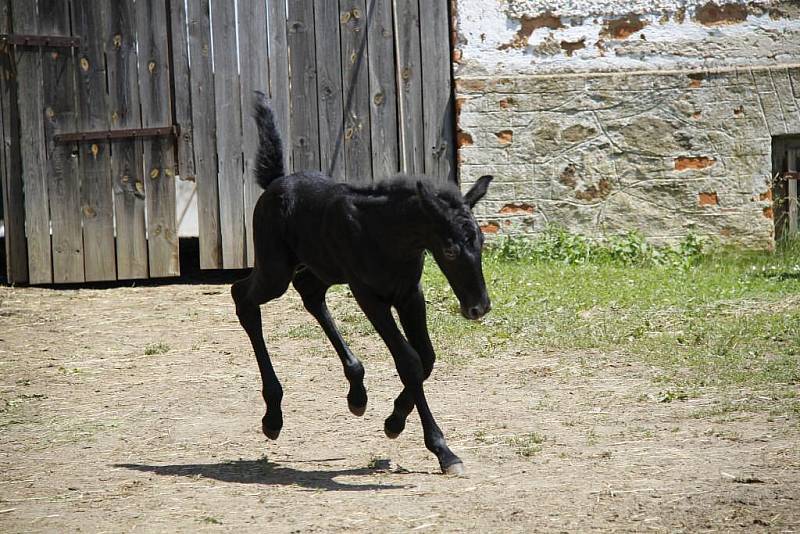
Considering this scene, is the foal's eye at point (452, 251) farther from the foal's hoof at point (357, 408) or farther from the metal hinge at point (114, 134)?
the metal hinge at point (114, 134)

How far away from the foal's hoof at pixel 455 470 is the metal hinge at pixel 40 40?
21.1 ft

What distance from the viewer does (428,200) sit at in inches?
170

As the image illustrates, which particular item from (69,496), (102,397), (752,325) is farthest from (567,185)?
(69,496)

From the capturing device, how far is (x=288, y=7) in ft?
30.5

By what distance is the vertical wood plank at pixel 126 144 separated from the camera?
30.1 ft

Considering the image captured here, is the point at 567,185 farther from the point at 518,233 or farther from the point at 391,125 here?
the point at 391,125

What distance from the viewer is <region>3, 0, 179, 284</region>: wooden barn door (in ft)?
30.0

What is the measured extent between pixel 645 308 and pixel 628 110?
2.54 metres

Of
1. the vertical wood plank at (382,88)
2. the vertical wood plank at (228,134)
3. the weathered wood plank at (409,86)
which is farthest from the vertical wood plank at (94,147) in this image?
the weathered wood plank at (409,86)

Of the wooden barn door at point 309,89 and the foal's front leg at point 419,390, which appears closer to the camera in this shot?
the foal's front leg at point 419,390

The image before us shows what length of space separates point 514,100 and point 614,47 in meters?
1.04

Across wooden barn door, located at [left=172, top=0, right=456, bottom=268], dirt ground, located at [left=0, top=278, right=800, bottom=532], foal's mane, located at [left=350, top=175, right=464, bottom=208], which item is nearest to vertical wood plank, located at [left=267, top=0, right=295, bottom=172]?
wooden barn door, located at [left=172, top=0, right=456, bottom=268]

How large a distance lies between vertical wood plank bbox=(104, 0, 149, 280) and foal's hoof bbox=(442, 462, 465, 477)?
573cm

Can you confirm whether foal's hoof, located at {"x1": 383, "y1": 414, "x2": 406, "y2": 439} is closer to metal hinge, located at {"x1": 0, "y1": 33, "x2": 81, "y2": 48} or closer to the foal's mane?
the foal's mane
